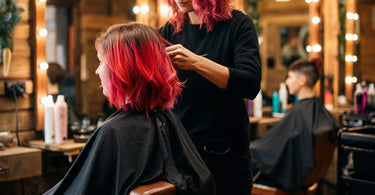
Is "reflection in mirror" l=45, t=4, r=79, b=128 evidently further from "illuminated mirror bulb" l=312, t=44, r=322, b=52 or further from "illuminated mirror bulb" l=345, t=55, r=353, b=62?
"illuminated mirror bulb" l=345, t=55, r=353, b=62

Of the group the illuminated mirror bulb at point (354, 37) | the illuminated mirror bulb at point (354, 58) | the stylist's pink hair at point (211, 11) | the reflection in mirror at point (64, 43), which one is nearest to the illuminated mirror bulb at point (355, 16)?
the illuminated mirror bulb at point (354, 37)

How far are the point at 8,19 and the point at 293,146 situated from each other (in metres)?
2.08

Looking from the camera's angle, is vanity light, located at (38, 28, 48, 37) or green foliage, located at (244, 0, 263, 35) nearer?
vanity light, located at (38, 28, 48, 37)

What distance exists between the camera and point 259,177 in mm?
3268

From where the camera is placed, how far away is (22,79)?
2.60m

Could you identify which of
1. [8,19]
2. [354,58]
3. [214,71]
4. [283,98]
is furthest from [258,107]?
[214,71]

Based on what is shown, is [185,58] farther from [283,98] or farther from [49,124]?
[283,98]

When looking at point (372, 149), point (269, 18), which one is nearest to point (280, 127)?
point (372, 149)

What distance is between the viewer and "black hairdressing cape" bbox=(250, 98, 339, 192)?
310 cm

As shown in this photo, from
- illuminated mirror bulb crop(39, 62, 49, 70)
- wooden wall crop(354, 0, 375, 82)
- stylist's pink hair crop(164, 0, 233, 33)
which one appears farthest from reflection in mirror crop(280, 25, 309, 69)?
stylist's pink hair crop(164, 0, 233, 33)

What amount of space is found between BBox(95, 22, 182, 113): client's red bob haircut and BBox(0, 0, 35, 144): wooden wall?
1.25 meters

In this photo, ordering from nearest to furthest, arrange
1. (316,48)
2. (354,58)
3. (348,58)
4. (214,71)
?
(214,71)
(316,48)
(348,58)
(354,58)

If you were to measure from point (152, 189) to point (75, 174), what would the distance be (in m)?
0.33

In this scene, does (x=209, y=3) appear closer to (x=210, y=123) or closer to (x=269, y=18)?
(x=210, y=123)
